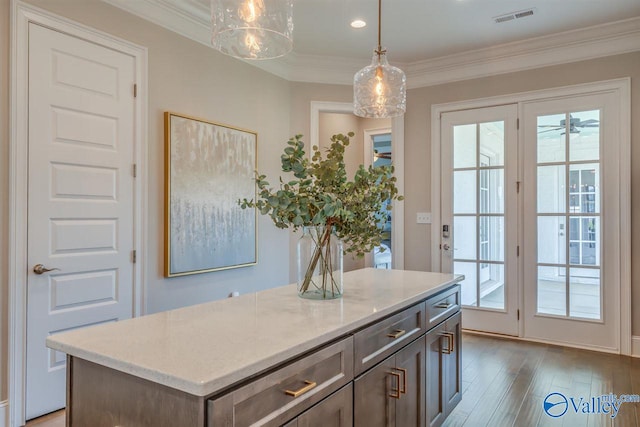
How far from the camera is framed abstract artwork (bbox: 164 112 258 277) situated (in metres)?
3.27

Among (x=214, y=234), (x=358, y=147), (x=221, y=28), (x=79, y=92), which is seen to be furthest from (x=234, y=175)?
(x=358, y=147)

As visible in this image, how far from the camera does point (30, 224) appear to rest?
8.18 feet

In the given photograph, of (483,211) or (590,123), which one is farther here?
(483,211)

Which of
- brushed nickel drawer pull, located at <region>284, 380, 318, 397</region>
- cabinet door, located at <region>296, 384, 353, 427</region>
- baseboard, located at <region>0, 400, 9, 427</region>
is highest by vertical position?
brushed nickel drawer pull, located at <region>284, 380, 318, 397</region>

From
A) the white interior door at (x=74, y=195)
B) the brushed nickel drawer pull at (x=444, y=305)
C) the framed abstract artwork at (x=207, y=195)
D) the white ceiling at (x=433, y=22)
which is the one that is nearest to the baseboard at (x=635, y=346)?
the brushed nickel drawer pull at (x=444, y=305)

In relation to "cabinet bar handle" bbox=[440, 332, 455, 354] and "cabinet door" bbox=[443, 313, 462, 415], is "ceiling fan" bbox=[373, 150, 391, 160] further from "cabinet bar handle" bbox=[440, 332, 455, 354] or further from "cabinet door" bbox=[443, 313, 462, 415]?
"cabinet bar handle" bbox=[440, 332, 455, 354]

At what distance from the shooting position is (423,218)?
468 cm

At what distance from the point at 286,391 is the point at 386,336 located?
2.00 feet

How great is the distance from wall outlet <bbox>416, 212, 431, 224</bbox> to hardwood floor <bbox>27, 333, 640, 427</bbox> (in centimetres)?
127

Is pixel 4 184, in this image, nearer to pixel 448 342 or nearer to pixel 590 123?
pixel 448 342

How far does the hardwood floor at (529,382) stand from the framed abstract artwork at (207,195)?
1342 millimetres

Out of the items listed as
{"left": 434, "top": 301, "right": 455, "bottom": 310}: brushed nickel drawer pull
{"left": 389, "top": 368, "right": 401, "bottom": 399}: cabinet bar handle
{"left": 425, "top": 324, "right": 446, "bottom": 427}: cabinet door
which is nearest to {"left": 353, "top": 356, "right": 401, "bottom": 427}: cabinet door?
{"left": 389, "top": 368, "right": 401, "bottom": 399}: cabinet bar handle

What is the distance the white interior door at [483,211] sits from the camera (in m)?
4.21

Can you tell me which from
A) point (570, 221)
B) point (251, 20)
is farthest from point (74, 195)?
point (570, 221)
